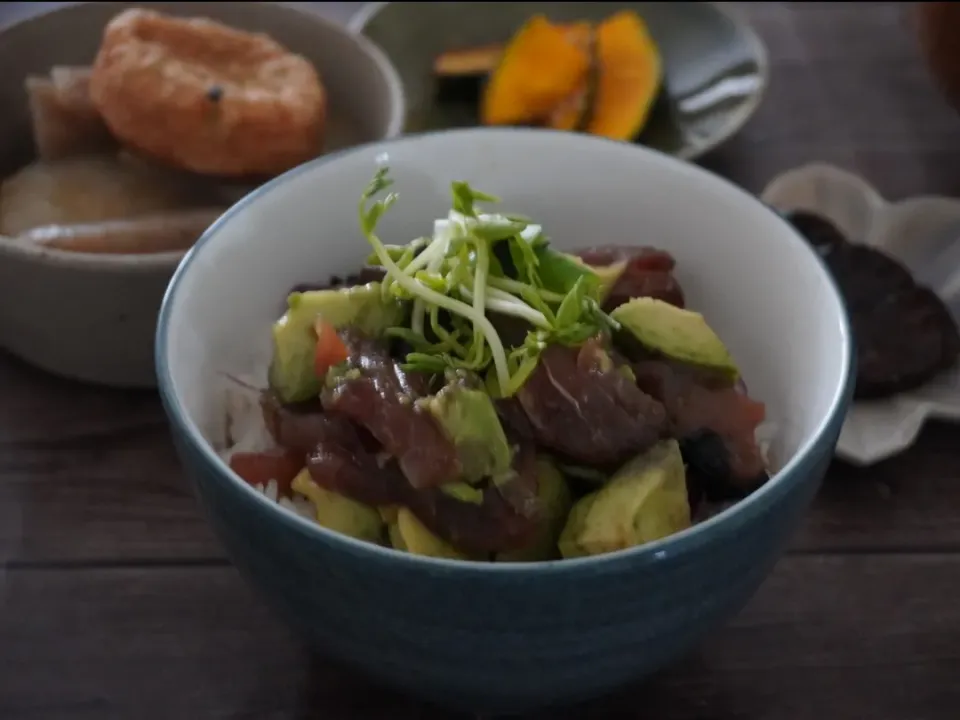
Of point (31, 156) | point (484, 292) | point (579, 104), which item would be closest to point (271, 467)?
point (484, 292)

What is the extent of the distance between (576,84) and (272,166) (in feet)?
1.33

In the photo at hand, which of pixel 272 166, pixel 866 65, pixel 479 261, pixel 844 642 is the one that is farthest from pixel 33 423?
pixel 866 65

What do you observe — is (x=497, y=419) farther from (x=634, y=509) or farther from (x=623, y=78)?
(x=623, y=78)

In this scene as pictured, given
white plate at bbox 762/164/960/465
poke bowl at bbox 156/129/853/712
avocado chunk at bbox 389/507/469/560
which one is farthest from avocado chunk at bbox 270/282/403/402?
white plate at bbox 762/164/960/465

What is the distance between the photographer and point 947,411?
81cm

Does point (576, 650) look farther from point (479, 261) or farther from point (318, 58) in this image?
point (318, 58)

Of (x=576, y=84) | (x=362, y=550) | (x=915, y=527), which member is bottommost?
(x=915, y=527)

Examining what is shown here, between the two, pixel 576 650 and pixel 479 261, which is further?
pixel 479 261

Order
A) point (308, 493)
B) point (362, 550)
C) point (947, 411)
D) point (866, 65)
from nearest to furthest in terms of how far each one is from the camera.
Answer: point (362, 550) → point (308, 493) → point (947, 411) → point (866, 65)

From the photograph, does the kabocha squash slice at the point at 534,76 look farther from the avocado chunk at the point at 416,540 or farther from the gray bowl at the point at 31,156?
the avocado chunk at the point at 416,540

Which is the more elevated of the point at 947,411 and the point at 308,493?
the point at 308,493

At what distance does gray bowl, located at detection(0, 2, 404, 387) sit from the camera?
0.75 m

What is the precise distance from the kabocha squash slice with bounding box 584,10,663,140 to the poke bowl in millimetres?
359

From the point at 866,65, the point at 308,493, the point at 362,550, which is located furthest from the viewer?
the point at 866,65
